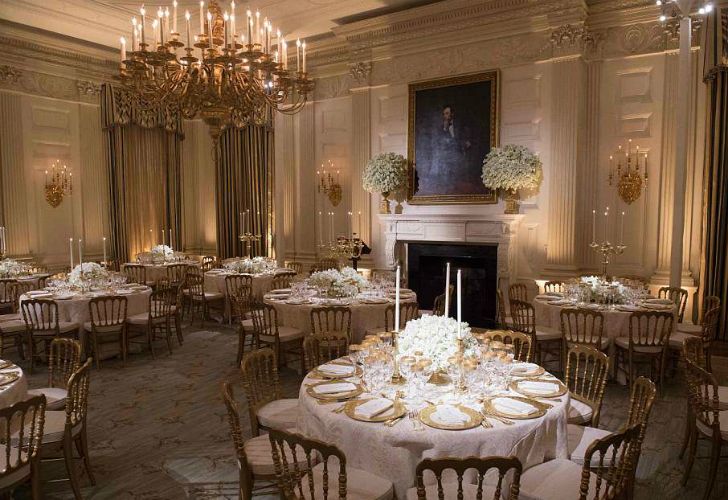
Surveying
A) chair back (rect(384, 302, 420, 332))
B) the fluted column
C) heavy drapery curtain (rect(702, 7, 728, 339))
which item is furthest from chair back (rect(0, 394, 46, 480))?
heavy drapery curtain (rect(702, 7, 728, 339))

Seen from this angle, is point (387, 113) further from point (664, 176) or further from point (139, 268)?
point (139, 268)

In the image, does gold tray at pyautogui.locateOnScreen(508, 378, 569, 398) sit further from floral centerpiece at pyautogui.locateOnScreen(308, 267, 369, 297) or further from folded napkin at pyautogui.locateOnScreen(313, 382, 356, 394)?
floral centerpiece at pyautogui.locateOnScreen(308, 267, 369, 297)

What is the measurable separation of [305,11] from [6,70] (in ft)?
18.7

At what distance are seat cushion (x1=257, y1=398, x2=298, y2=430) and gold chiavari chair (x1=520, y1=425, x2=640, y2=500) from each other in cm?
154

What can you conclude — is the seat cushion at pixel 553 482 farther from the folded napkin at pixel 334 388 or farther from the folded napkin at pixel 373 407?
the folded napkin at pixel 334 388

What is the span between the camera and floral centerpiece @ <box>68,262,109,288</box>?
24.1 feet

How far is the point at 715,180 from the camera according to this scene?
7.27 meters

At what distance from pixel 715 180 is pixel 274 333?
20.5ft

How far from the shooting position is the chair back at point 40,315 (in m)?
6.22

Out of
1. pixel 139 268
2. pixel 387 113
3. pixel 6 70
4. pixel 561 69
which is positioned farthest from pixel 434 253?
pixel 6 70

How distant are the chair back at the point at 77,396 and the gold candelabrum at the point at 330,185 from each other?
735cm

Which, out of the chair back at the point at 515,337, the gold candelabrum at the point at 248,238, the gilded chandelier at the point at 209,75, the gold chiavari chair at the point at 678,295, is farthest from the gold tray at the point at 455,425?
the gold candelabrum at the point at 248,238

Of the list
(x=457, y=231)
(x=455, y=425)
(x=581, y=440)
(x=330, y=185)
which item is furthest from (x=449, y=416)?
(x=330, y=185)

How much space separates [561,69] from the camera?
309 inches
